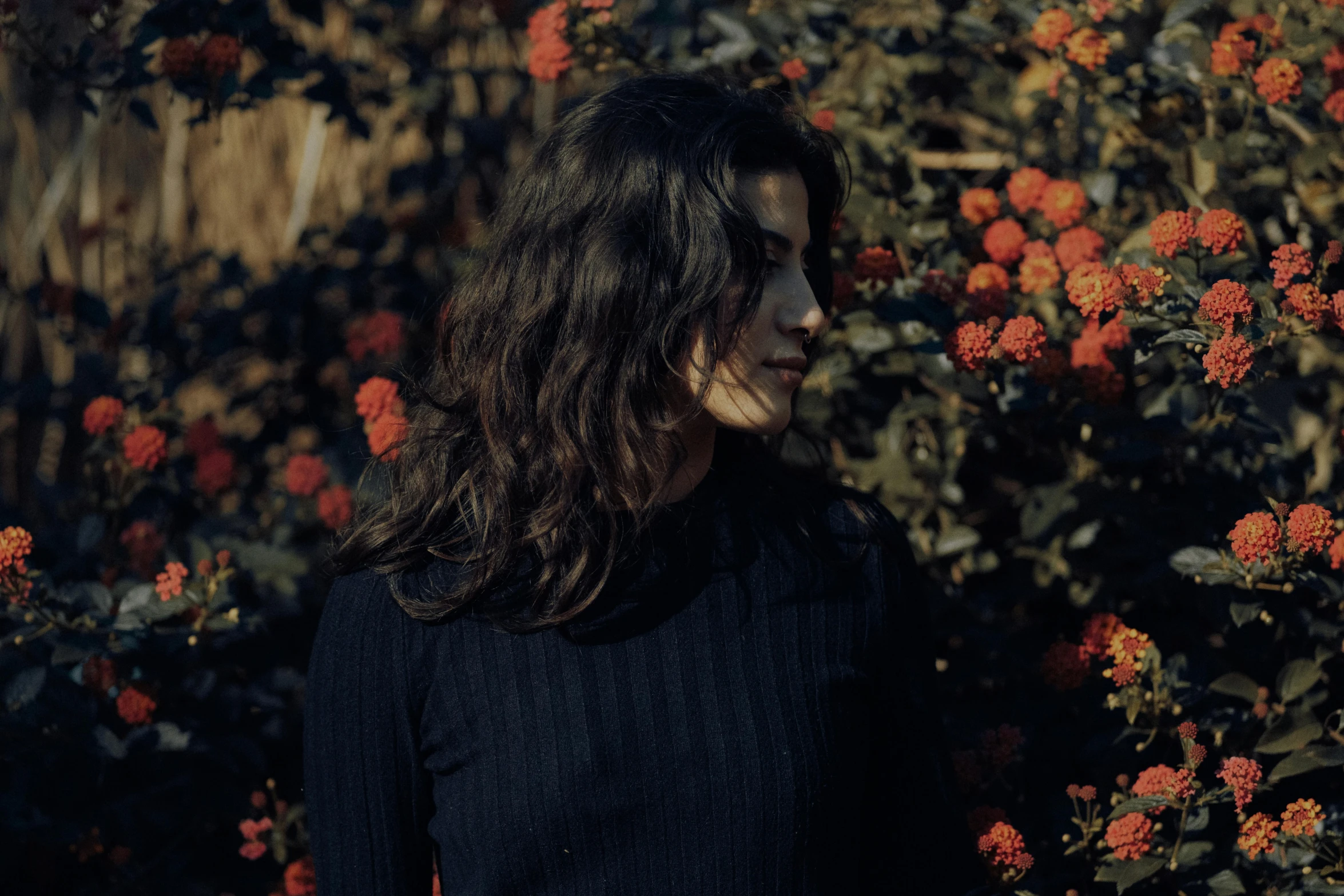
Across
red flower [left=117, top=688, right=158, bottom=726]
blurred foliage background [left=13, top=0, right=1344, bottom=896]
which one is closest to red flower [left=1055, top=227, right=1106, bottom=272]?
blurred foliage background [left=13, top=0, right=1344, bottom=896]

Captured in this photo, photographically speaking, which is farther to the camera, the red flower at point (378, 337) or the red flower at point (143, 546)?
the red flower at point (378, 337)

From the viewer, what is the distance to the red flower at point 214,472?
196 cm

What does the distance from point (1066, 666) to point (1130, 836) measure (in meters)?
0.24

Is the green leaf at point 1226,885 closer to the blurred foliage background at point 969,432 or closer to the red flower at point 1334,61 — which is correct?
the blurred foliage background at point 969,432

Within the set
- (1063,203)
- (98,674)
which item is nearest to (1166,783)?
(1063,203)

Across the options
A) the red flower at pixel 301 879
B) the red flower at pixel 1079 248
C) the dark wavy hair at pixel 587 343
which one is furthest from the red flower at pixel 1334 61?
the red flower at pixel 301 879

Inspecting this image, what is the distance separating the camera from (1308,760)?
132 cm

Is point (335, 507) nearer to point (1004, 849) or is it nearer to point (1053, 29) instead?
point (1004, 849)

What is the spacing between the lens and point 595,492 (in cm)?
123

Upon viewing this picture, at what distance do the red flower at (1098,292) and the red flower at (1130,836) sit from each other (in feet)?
1.80

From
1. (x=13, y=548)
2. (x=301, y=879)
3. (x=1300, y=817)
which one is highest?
(x=13, y=548)

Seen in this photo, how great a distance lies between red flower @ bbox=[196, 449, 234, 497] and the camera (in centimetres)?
196

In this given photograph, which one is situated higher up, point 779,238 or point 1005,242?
point 779,238

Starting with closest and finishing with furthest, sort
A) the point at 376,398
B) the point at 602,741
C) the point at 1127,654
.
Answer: the point at 602,741 → the point at 1127,654 → the point at 376,398
